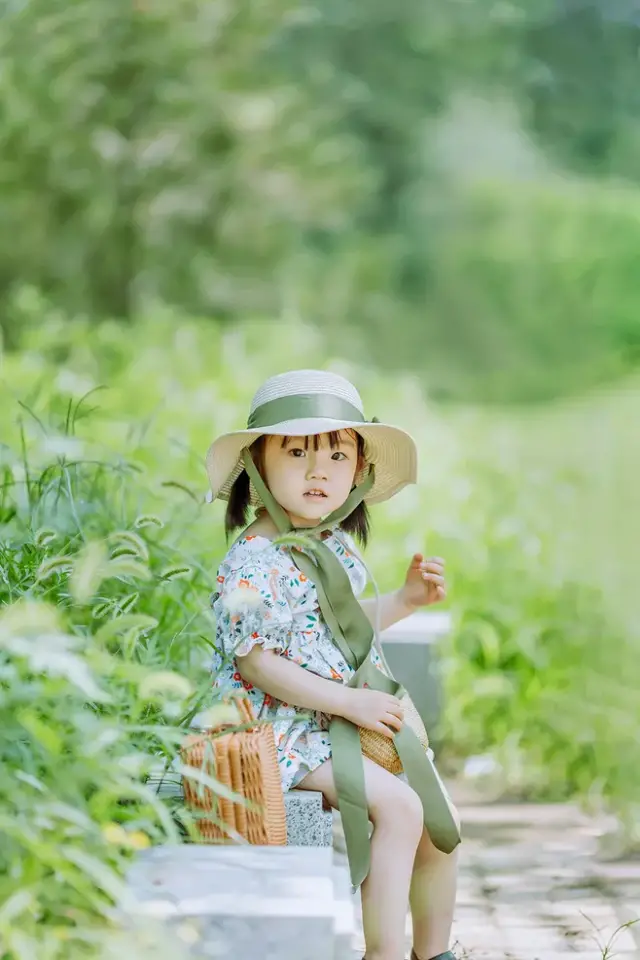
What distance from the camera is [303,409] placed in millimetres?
2477

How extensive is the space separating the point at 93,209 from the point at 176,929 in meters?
8.24

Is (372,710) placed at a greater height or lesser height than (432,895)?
greater

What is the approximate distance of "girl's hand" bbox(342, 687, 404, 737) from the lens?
7.69 ft

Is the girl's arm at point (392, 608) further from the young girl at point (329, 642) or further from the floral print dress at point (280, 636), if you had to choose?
the floral print dress at point (280, 636)

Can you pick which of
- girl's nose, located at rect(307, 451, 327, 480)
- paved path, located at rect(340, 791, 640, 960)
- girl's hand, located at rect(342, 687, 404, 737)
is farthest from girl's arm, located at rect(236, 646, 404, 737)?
paved path, located at rect(340, 791, 640, 960)

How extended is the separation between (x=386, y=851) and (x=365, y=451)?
805 millimetres

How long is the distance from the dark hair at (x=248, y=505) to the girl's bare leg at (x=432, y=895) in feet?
2.03

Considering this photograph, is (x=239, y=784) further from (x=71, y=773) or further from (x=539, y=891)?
(x=539, y=891)

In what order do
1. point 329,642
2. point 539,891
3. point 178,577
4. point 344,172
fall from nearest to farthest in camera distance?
1. point 329,642
2. point 178,577
3. point 539,891
4. point 344,172

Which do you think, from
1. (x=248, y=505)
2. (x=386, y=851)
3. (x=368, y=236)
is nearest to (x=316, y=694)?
(x=386, y=851)

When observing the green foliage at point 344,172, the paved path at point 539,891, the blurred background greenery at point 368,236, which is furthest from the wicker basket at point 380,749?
the green foliage at point 344,172

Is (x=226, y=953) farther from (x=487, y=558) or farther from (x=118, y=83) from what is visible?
(x=118, y=83)

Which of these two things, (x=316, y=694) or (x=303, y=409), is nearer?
(x=316, y=694)

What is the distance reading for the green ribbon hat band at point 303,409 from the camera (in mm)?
2477
